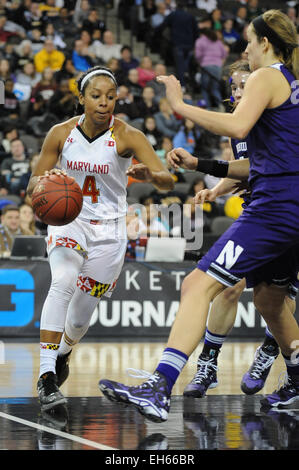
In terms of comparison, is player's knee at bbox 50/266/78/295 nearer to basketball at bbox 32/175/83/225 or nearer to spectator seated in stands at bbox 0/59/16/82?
basketball at bbox 32/175/83/225

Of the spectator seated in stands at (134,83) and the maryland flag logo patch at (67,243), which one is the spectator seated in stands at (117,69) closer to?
the spectator seated in stands at (134,83)

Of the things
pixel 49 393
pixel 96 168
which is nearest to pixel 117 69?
pixel 96 168

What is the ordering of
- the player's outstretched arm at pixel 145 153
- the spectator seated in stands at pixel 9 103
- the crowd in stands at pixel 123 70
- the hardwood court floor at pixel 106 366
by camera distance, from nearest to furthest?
the player's outstretched arm at pixel 145 153 → the hardwood court floor at pixel 106 366 → the crowd in stands at pixel 123 70 → the spectator seated in stands at pixel 9 103

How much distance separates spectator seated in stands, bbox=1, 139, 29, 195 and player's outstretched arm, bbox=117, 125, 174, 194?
685cm

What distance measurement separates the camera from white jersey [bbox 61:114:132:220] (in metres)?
5.81

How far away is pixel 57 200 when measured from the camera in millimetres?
5176

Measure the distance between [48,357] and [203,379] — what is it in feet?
3.59

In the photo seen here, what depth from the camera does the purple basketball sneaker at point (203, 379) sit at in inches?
223

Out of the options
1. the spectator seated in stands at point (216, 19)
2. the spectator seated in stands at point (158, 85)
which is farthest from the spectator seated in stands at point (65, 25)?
the spectator seated in stands at point (216, 19)

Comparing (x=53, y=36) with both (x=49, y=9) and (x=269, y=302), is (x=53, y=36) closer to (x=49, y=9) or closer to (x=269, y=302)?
(x=49, y=9)

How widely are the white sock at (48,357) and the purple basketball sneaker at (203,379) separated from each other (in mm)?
948

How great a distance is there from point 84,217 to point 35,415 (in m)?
1.48
